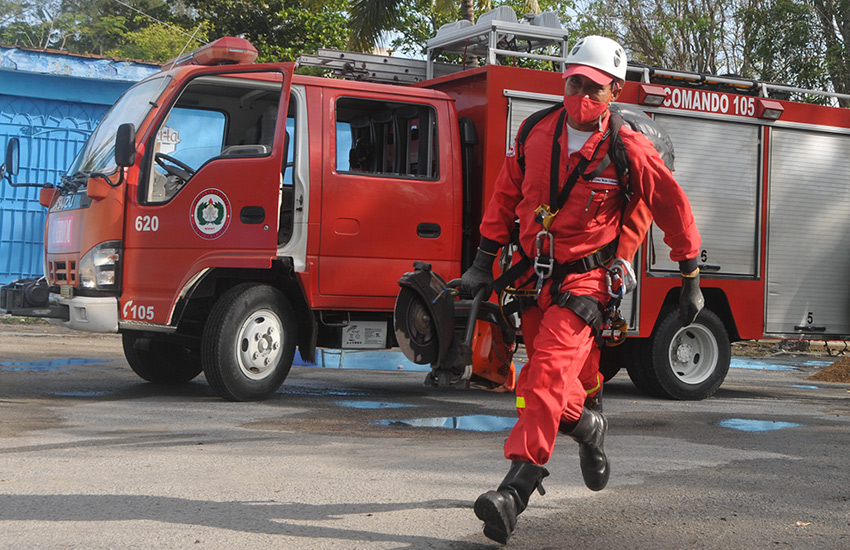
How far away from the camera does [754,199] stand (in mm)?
10008

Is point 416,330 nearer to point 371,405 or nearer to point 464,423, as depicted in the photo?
point 464,423

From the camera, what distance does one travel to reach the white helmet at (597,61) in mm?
4367

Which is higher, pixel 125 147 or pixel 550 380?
pixel 125 147

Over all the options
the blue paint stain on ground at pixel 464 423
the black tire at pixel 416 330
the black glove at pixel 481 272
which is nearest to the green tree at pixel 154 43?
the blue paint stain on ground at pixel 464 423

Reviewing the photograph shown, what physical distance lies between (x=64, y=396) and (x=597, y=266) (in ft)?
17.4

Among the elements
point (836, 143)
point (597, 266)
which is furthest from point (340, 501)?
point (836, 143)

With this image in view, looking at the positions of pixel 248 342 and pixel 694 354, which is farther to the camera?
pixel 694 354

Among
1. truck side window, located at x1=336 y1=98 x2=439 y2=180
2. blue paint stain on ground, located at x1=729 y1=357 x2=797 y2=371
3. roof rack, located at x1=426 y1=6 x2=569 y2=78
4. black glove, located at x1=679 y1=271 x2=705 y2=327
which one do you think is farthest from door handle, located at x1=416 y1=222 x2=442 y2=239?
blue paint stain on ground, located at x1=729 y1=357 x2=797 y2=371

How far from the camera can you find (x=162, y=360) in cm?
922

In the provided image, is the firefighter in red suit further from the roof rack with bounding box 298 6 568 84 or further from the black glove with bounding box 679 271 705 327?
the roof rack with bounding box 298 6 568 84

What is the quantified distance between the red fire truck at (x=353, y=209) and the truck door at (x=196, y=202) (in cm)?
1

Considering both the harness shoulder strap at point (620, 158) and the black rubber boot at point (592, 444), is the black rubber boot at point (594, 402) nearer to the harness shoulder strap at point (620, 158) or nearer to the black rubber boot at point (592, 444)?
the black rubber boot at point (592, 444)

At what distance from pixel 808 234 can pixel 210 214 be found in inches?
228

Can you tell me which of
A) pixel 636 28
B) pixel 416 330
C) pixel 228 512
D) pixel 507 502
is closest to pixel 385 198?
pixel 416 330
